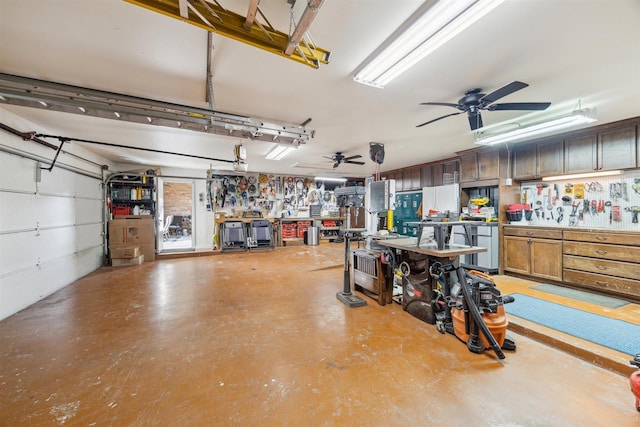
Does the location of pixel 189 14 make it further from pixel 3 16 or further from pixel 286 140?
pixel 286 140

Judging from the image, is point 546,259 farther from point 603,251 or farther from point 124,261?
point 124,261

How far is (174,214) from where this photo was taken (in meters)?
10.3

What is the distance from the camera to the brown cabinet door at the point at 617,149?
328 centimetres

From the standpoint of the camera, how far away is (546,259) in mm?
3949

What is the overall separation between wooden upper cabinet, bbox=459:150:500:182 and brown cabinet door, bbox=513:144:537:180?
0.27 m

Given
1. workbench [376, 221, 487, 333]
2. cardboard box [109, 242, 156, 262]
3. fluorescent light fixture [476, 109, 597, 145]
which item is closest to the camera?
workbench [376, 221, 487, 333]

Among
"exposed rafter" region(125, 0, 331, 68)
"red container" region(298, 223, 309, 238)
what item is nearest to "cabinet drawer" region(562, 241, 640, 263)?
A: "exposed rafter" region(125, 0, 331, 68)

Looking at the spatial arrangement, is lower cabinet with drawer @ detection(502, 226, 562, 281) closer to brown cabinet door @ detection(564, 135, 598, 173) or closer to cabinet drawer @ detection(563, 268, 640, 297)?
cabinet drawer @ detection(563, 268, 640, 297)

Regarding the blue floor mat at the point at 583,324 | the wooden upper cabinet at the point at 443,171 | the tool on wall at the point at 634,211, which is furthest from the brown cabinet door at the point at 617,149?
the wooden upper cabinet at the point at 443,171

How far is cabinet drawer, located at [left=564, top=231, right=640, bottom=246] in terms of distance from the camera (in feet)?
10.3

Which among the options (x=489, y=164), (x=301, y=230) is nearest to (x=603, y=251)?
(x=489, y=164)

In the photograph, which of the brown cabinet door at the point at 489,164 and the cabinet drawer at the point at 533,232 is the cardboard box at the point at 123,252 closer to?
the brown cabinet door at the point at 489,164

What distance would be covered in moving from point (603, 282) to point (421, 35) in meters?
4.32

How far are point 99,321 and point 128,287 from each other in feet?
4.56
